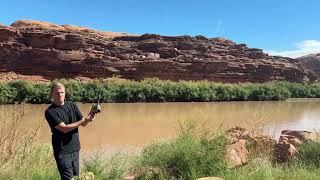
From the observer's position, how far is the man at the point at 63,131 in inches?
231

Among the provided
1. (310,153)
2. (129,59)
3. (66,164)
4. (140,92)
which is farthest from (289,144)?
(129,59)

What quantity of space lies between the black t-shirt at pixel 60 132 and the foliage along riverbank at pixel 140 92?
29.0m

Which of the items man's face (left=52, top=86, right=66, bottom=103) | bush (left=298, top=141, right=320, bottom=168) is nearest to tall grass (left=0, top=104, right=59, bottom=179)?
man's face (left=52, top=86, right=66, bottom=103)

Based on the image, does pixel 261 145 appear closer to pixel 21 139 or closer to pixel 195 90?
pixel 21 139

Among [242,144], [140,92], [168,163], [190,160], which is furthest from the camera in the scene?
[140,92]

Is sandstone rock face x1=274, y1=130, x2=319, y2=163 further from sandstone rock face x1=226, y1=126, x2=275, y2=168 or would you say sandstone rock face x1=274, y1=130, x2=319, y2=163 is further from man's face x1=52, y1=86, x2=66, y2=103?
man's face x1=52, y1=86, x2=66, y2=103

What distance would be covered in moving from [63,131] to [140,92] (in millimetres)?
37287

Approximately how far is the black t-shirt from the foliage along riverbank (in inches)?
1141

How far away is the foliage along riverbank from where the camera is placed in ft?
125

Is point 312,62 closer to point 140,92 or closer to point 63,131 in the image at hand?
point 140,92

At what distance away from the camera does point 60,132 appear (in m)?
5.92

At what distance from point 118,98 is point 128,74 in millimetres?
17833

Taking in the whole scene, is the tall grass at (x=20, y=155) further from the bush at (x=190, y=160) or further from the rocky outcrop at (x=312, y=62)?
the rocky outcrop at (x=312, y=62)

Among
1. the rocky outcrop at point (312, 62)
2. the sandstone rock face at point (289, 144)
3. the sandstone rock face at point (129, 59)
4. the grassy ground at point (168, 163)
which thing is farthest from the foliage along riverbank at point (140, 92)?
the rocky outcrop at point (312, 62)
